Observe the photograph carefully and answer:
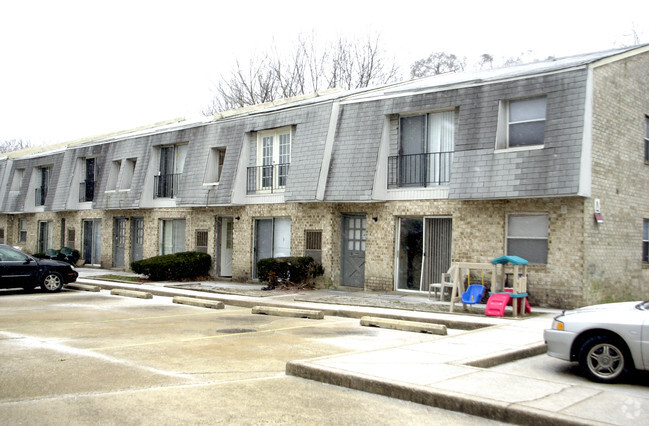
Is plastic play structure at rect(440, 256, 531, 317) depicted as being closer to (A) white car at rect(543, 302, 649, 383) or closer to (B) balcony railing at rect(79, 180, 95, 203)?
(A) white car at rect(543, 302, 649, 383)

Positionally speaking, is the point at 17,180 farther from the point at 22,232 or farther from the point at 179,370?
the point at 179,370

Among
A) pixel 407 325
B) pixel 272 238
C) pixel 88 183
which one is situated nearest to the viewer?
pixel 407 325

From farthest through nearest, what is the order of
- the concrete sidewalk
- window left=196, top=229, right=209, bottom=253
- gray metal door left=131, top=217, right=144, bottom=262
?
gray metal door left=131, top=217, right=144, bottom=262
window left=196, top=229, right=209, bottom=253
the concrete sidewalk

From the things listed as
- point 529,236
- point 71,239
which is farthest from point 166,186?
point 529,236

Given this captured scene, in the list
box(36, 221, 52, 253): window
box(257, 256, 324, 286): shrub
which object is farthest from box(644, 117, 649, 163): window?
box(36, 221, 52, 253): window

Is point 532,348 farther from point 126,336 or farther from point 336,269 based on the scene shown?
point 336,269

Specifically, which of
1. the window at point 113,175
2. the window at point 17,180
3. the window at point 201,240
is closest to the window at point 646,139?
the window at point 201,240

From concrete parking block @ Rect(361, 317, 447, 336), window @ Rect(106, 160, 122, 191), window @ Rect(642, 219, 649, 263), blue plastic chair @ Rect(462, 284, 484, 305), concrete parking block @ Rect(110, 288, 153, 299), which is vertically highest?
window @ Rect(106, 160, 122, 191)

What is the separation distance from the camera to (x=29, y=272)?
1850cm

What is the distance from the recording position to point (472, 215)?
1659 cm

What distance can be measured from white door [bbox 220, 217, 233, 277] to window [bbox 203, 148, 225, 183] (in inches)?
65.2

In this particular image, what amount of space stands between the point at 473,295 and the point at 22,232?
30.9 m

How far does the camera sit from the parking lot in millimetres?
6180

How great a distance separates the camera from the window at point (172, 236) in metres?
26.1
